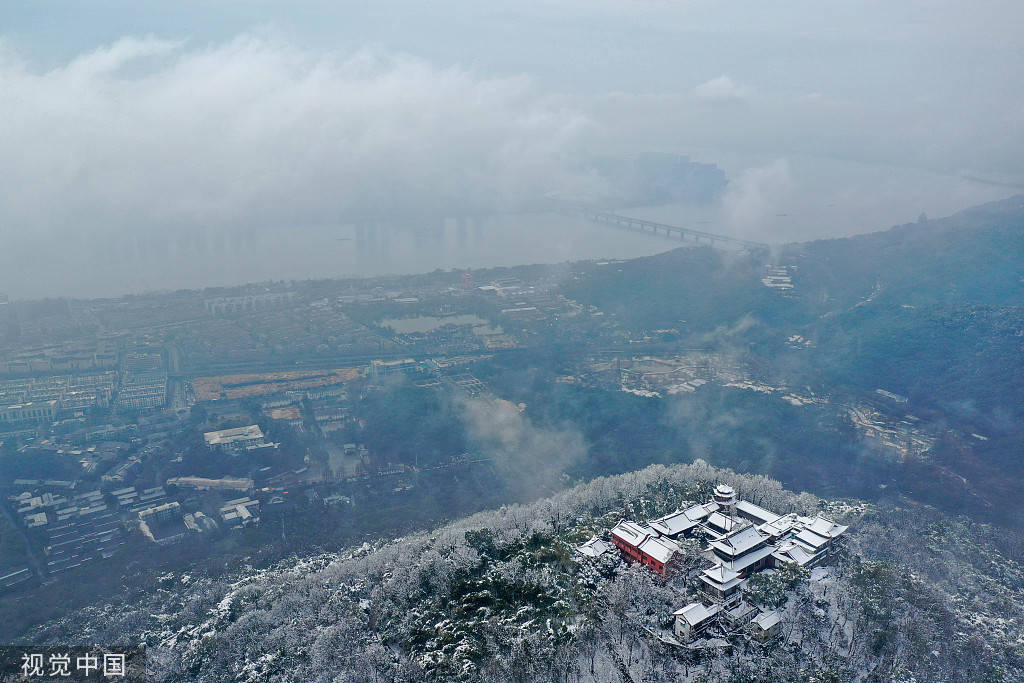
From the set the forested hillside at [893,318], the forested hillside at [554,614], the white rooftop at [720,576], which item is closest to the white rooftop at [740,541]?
the white rooftop at [720,576]

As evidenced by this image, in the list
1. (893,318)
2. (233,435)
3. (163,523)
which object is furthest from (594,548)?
(893,318)

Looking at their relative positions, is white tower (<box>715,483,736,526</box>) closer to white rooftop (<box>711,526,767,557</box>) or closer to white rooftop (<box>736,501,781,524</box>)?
white rooftop (<box>736,501,781,524</box>)

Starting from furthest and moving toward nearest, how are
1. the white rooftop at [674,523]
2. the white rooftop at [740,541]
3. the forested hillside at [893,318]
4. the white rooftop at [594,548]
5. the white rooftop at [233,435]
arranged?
1. the white rooftop at [233,435]
2. the forested hillside at [893,318]
3. the white rooftop at [674,523]
4. the white rooftop at [594,548]
5. the white rooftop at [740,541]

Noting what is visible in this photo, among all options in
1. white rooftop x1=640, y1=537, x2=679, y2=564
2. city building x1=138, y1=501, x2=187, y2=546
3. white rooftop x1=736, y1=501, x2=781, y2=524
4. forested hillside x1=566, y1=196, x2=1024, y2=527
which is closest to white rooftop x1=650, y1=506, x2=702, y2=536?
white rooftop x1=640, y1=537, x2=679, y2=564

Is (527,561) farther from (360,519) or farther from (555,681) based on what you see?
(360,519)

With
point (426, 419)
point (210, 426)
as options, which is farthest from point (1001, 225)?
point (210, 426)

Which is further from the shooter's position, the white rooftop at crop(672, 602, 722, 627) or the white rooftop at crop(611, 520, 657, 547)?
the white rooftop at crop(611, 520, 657, 547)

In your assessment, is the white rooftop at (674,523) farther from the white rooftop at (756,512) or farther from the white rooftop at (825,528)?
the white rooftop at (825,528)
